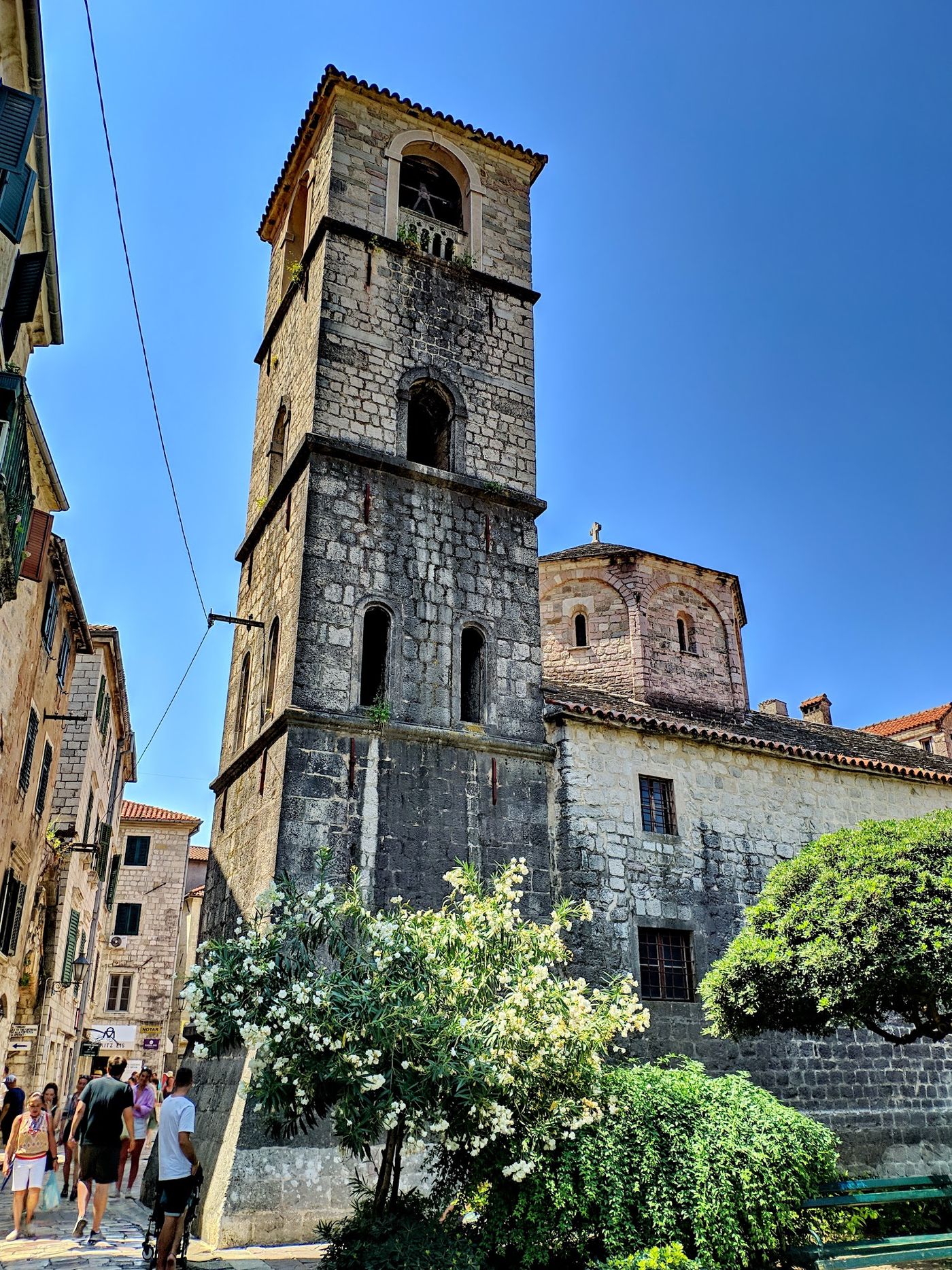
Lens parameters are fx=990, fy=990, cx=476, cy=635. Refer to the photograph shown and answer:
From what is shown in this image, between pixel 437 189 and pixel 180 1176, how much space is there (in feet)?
53.2

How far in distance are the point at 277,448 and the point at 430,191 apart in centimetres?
564

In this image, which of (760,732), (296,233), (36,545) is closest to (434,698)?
(36,545)

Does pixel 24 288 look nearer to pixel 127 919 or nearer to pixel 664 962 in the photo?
pixel 664 962

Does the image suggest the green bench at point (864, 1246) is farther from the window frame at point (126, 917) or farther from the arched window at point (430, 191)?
the window frame at point (126, 917)

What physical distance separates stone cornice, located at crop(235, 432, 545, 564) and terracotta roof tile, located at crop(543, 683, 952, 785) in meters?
3.03

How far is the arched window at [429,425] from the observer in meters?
15.8

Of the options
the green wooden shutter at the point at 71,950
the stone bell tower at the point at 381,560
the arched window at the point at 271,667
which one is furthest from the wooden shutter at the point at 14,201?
the green wooden shutter at the point at 71,950

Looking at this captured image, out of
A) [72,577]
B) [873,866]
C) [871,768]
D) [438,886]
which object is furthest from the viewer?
[72,577]

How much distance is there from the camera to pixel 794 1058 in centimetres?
1418

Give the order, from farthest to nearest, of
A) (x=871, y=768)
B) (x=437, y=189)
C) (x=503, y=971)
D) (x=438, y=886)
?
(x=437, y=189) → (x=871, y=768) → (x=438, y=886) → (x=503, y=971)

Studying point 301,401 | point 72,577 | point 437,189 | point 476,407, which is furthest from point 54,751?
point 437,189

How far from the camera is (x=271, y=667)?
46.0ft

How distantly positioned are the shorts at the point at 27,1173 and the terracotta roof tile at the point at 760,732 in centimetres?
823

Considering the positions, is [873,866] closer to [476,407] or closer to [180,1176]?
[180,1176]
